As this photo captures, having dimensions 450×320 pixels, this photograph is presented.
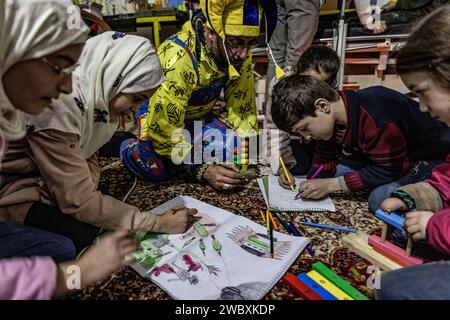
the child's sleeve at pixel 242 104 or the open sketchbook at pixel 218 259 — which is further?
the child's sleeve at pixel 242 104

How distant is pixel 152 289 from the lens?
0.83 metres

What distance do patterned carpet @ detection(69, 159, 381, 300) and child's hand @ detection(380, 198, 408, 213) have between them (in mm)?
149

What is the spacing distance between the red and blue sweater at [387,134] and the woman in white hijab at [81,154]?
A: 622 millimetres

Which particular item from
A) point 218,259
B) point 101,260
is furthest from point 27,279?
point 218,259

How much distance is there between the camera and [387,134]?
1089mm

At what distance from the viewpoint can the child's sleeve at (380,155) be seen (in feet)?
3.59

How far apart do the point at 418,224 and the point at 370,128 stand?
0.38 meters

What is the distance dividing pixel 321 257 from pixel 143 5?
112 inches

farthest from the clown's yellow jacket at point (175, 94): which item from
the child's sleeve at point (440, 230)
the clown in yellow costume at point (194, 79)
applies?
the child's sleeve at point (440, 230)

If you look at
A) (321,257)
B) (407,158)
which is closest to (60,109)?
(321,257)

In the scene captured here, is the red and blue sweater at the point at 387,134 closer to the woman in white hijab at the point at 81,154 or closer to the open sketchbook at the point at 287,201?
the open sketchbook at the point at 287,201
